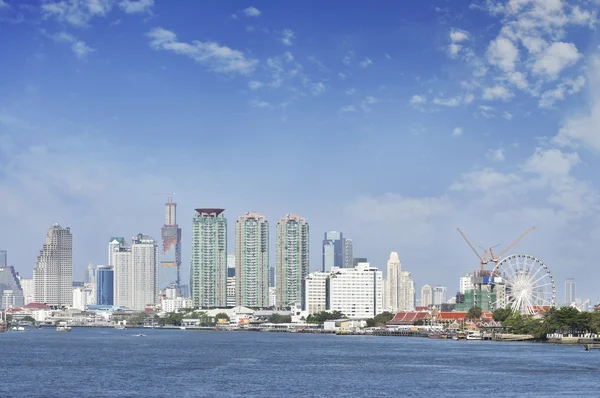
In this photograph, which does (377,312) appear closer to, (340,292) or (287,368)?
(340,292)

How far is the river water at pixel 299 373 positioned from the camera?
1948 inches

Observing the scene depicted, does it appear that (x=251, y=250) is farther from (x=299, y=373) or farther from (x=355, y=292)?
(x=299, y=373)

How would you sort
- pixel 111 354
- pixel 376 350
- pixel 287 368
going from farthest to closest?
pixel 376 350 < pixel 111 354 < pixel 287 368

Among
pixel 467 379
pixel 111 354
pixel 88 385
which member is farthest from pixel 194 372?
pixel 111 354

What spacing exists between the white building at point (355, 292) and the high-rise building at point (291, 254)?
17.0 m

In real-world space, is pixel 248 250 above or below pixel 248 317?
above

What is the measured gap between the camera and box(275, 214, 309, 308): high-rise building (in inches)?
7717

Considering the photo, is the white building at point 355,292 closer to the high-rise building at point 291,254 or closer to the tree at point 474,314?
the high-rise building at point 291,254

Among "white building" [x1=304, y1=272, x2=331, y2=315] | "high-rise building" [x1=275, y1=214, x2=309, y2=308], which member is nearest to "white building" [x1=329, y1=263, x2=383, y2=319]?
"white building" [x1=304, y1=272, x2=331, y2=315]

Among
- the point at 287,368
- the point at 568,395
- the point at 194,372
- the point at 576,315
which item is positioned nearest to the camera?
the point at 568,395

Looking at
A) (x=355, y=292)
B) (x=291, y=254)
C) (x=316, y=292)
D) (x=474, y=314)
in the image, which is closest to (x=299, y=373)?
(x=474, y=314)

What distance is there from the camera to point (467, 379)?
56.0 m

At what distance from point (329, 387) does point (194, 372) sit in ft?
37.2

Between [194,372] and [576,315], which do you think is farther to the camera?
[576,315]
